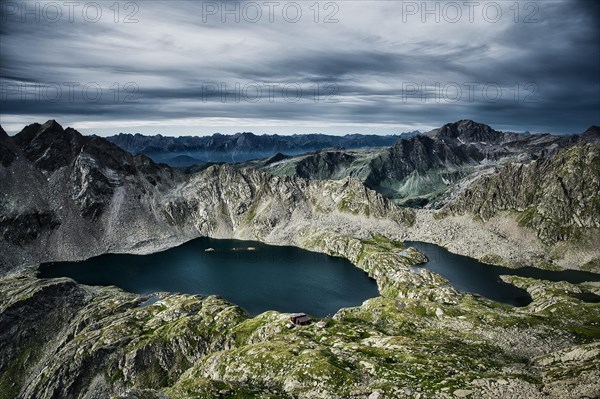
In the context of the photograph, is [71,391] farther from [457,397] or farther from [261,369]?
[457,397]

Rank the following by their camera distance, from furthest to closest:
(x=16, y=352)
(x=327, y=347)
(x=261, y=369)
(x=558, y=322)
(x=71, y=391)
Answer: (x=16, y=352)
(x=558, y=322)
(x=71, y=391)
(x=327, y=347)
(x=261, y=369)

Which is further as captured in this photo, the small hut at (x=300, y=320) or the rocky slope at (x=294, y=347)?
the small hut at (x=300, y=320)

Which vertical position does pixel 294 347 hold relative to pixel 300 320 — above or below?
above

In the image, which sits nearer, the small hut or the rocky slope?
the rocky slope

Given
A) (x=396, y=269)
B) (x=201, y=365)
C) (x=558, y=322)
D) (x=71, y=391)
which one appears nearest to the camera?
(x=201, y=365)

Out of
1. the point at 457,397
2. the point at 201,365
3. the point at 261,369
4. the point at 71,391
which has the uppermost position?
the point at 457,397

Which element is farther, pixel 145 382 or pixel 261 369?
pixel 145 382

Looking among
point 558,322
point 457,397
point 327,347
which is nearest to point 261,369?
point 327,347

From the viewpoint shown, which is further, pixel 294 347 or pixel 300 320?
pixel 300 320

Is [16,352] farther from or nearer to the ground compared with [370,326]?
nearer to the ground

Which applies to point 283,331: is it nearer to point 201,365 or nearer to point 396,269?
point 201,365
